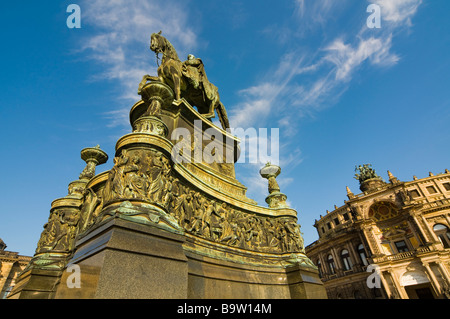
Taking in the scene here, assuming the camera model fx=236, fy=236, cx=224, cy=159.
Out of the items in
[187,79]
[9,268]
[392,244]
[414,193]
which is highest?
[414,193]

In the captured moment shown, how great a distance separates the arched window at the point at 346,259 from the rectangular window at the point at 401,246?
6713 millimetres

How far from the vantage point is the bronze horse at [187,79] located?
874cm

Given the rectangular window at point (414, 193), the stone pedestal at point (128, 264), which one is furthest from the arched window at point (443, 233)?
the stone pedestal at point (128, 264)

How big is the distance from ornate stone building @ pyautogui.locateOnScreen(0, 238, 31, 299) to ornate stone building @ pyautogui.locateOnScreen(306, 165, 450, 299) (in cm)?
4317

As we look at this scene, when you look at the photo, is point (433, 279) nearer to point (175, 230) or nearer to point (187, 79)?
point (187, 79)

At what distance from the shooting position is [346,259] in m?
37.1

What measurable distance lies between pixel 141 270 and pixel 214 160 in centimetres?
574

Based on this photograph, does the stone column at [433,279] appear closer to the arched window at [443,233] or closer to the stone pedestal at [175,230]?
the arched window at [443,233]

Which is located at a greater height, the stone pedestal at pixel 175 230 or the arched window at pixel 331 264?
the arched window at pixel 331 264

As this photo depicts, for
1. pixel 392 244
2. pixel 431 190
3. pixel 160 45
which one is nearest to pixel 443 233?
pixel 392 244

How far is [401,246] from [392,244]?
40.5 inches

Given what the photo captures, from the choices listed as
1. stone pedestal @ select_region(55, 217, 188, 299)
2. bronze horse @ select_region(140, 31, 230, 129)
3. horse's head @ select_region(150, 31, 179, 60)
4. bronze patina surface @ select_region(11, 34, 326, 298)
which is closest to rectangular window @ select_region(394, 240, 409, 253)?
bronze patina surface @ select_region(11, 34, 326, 298)

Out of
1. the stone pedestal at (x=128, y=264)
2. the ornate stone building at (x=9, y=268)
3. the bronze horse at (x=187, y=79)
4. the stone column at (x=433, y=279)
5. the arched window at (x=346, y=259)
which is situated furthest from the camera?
the arched window at (x=346, y=259)

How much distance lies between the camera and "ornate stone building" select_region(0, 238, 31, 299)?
28.2 metres
